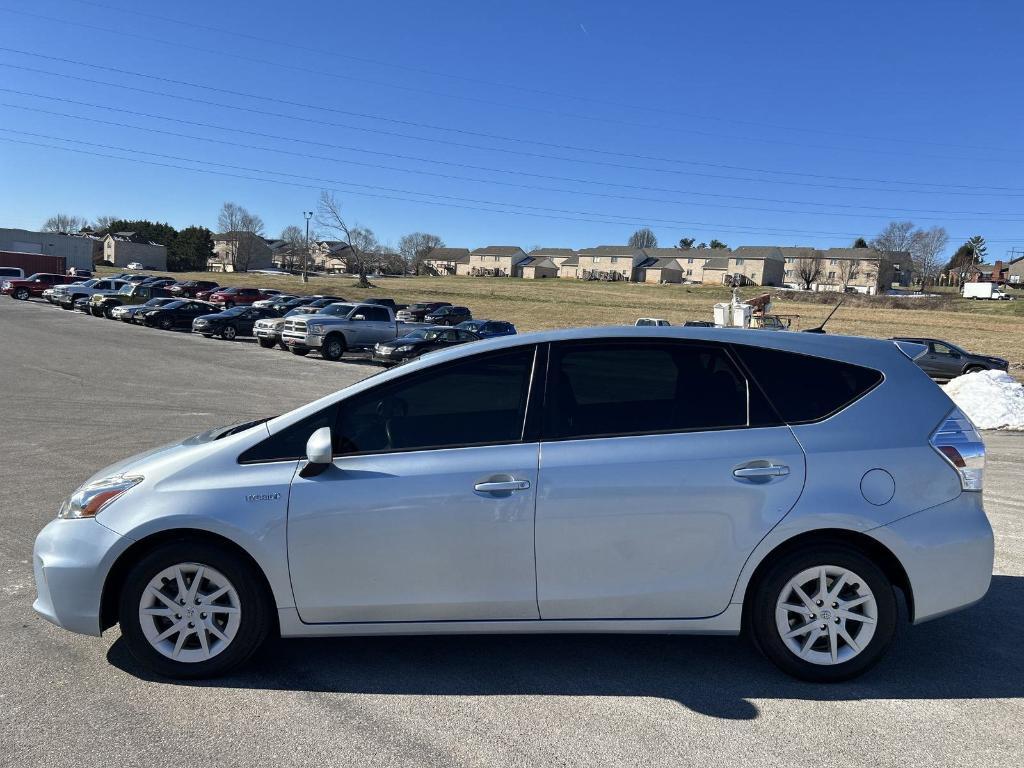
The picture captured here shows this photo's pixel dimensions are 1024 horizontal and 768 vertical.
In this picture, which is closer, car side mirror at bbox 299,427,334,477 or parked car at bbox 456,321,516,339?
car side mirror at bbox 299,427,334,477

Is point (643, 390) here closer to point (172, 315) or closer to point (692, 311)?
point (172, 315)

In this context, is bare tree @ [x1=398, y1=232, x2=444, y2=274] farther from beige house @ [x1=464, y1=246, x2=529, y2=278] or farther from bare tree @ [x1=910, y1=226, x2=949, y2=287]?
bare tree @ [x1=910, y1=226, x2=949, y2=287]

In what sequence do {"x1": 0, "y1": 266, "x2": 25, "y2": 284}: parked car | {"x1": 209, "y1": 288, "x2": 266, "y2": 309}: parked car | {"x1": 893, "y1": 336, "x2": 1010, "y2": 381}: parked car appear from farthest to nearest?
1. {"x1": 0, "y1": 266, "x2": 25, "y2": 284}: parked car
2. {"x1": 209, "y1": 288, "x2": 266, "y2": 309}: parked car
3. {"x1": 893, "y1": 336, "x2": 1010, "y2": 381}: parked car

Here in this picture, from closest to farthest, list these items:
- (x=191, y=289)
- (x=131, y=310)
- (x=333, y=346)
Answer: (x=333, y=346) < (x=131, y=310) < (x=191, y=289)

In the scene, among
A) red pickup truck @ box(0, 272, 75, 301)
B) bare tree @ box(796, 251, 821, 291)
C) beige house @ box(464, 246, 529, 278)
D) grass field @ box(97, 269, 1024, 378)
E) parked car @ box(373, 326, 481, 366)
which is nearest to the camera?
parked car @ box(373, 326, 481, 366)

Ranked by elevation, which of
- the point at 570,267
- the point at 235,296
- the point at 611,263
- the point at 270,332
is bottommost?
the point at 270,332

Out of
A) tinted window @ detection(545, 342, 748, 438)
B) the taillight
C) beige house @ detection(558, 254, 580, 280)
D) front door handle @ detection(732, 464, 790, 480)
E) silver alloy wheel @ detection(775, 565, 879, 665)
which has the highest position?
beige house @ detection(558, 254, 580, 280)

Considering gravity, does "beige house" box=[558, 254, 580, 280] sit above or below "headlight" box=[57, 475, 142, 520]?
above

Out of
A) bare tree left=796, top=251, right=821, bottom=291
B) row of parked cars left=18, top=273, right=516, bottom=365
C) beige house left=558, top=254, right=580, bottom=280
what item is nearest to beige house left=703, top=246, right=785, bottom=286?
bare tree left=796, top=251, right=821, bottom=291

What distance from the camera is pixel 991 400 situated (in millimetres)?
14805

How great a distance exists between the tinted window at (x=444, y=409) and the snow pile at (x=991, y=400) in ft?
43.1

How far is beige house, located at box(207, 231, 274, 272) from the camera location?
13712 cm

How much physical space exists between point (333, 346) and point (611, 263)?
421 feet

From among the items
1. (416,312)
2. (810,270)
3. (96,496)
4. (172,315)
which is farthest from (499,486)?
(810,270)
